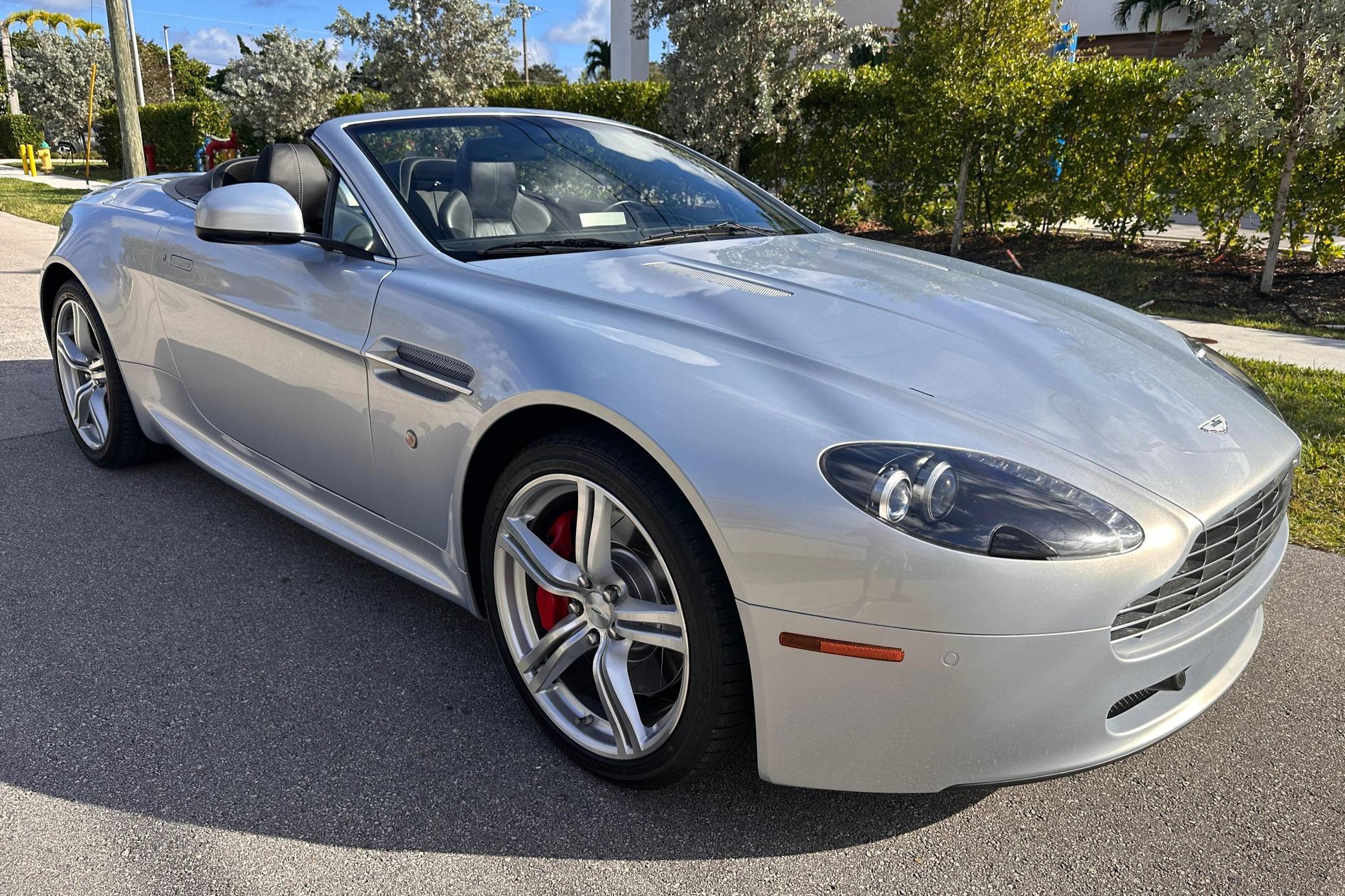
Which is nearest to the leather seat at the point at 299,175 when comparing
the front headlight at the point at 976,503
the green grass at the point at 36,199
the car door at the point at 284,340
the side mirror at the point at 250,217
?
the car door at the point at 284,340

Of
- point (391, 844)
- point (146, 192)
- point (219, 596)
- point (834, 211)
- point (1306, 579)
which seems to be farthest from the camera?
point (834, 211)

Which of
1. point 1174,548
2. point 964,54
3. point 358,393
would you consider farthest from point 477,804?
point 964,54

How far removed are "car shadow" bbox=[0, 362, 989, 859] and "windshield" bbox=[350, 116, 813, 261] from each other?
3.80 ft

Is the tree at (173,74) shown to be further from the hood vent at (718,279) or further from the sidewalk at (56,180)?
the hood vent at (718,279)

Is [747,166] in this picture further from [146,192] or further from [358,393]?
[358,393]

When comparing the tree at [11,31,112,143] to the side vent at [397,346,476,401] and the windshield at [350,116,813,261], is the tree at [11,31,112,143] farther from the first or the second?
the side vent at [397,346,476,401]

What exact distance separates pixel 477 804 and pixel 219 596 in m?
1.38

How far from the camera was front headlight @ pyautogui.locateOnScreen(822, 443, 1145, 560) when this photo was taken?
1.71 meters

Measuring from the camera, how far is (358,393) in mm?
2592

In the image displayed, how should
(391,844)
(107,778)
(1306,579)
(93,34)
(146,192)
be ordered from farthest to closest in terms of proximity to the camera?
(93,34) → (146,192) → (1306,579) → (107,778) → (391,844)

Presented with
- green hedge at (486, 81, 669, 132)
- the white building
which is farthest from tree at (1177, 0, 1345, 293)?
the white building

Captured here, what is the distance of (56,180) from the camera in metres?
23.4

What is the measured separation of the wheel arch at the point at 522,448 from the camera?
1.88 meters

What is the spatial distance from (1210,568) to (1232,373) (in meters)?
0.99
